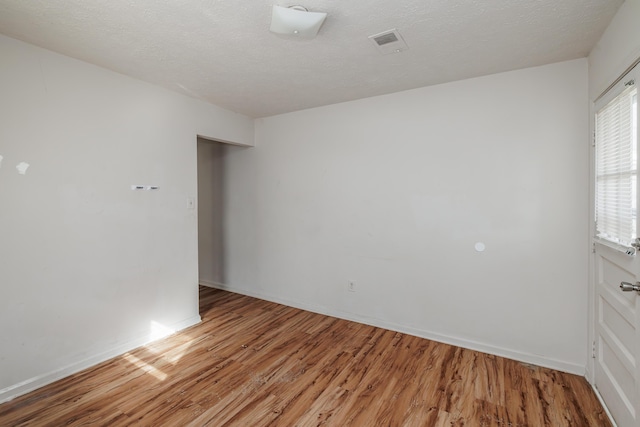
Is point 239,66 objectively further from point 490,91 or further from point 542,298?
point 542,298

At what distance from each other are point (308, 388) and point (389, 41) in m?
2.52

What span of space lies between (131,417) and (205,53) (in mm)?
2511

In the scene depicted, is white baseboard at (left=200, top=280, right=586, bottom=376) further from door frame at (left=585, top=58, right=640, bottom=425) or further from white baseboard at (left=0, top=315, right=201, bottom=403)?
white baseboard at (left=0, top=315, right=201, bottom=403)

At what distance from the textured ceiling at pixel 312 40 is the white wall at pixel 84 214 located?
280mm

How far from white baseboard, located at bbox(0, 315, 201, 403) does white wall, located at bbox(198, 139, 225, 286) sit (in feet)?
5.35

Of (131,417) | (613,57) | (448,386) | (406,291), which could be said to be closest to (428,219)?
(406,291)

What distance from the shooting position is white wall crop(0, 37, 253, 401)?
2021mm

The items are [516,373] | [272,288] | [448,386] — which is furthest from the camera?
[272,288]

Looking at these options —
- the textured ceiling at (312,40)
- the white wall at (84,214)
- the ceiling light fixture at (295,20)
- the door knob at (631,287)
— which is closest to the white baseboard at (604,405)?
the door knob at (631,287)

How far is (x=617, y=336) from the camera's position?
5.78 feet

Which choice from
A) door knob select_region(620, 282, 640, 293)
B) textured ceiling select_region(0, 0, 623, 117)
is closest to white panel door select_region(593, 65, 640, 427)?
door knob select_region(620, 282, 640, 293)

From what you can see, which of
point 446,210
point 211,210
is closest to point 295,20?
point 446,210

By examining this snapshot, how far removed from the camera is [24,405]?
6.37ft

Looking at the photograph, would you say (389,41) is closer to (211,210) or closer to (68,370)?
(68,370)
